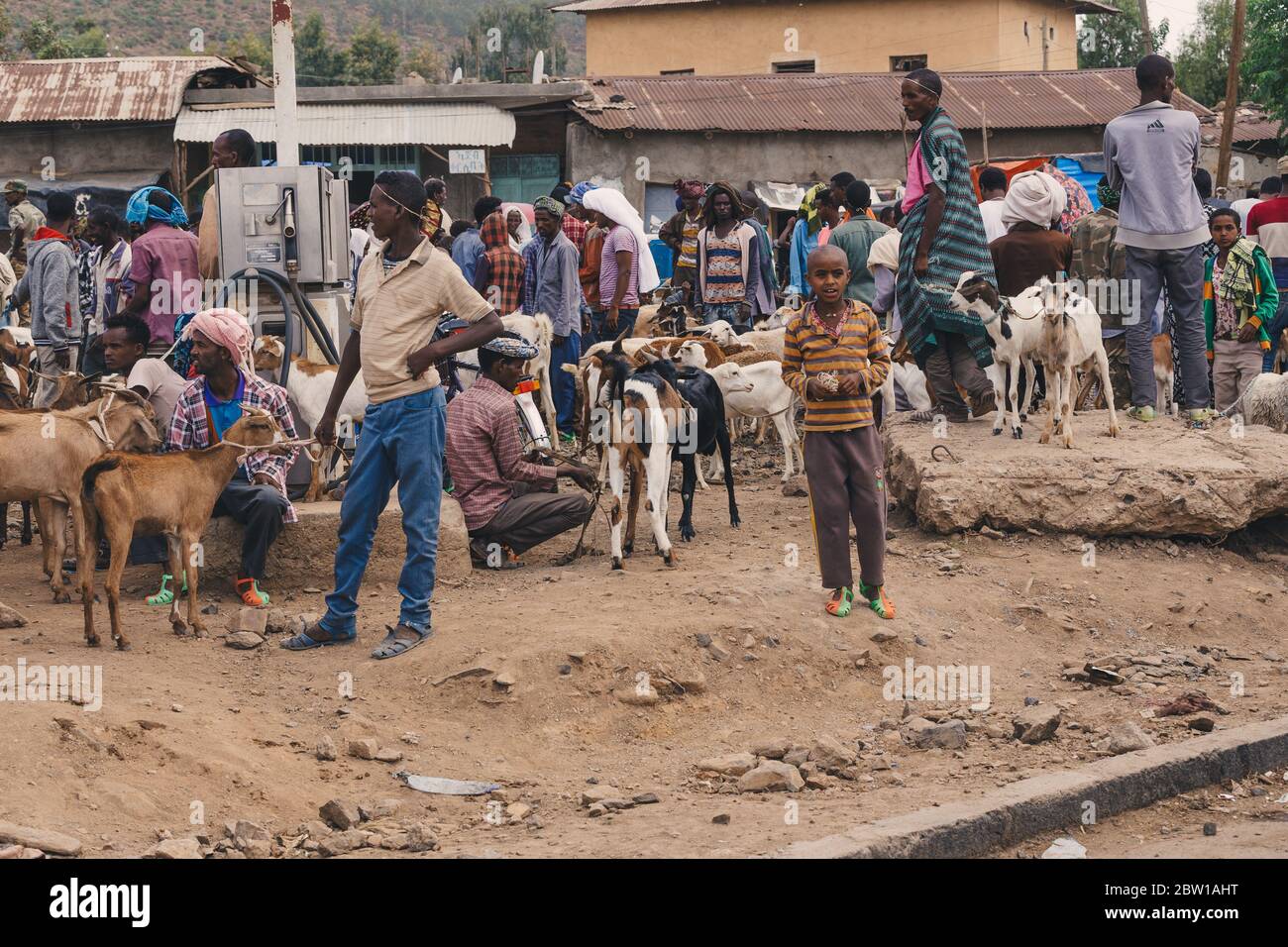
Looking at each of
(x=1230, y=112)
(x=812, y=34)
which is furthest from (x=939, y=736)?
(x=812, y=34)

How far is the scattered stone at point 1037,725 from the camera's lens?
6.36 meters

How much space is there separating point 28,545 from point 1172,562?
23.9 ft

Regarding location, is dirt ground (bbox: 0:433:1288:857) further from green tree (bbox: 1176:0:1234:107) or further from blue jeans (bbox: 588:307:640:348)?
green tree (bbox: 1176:0:1234:107)

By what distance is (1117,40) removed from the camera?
156ft

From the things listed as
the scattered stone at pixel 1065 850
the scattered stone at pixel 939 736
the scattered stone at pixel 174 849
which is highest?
the scattered stone at pixel 174 849

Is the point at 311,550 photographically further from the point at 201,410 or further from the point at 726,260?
the point at 726,260

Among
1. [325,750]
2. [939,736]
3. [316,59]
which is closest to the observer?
[325,750]

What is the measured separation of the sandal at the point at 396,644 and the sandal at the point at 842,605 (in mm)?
2013

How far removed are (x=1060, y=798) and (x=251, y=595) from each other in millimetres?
4618

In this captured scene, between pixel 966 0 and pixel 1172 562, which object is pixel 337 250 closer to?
pixel 1172 562

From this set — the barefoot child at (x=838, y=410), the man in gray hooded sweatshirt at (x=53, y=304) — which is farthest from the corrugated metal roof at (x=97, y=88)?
the barefoot child at (x=838, y=410)

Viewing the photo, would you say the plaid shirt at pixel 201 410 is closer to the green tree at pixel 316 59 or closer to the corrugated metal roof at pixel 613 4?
the corrugated metal roof at pixel 613 4

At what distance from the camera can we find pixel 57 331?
432 inches

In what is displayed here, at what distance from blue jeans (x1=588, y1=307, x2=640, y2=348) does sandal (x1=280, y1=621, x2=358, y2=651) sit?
255 inches
